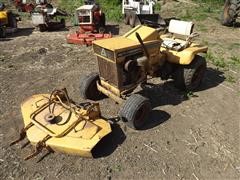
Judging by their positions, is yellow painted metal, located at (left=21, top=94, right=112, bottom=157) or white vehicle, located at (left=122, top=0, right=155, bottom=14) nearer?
yellow painted metal, located at (left=21, top=94, right=112, bottom=157)

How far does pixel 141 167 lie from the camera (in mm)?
5023

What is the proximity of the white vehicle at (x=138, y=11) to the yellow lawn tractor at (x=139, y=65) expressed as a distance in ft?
14.3

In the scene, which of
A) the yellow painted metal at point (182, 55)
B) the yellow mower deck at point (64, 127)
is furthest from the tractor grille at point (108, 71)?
the yellow painted metal at point (182, 55)

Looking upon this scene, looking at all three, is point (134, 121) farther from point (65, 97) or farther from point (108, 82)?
point (65, 97)

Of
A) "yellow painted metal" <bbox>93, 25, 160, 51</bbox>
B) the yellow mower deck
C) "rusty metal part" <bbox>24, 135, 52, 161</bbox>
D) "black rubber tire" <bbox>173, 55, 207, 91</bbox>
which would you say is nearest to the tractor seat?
"black rubber tire" <bbox>173, 55, 207, 91</bbox>

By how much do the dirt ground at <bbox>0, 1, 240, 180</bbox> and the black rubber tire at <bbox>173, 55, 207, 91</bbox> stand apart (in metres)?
0.26

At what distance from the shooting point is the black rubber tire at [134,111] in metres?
5.54

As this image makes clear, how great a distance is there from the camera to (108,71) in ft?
19.6

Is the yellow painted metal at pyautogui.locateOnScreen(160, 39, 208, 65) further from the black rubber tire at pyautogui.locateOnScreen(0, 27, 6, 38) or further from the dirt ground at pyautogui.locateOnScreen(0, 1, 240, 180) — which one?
the black rubber tire at pyautogui.locateOnScreen(0, 27, 6, 38)

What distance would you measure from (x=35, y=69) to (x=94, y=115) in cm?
396

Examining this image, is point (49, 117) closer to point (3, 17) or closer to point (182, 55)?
point (182, 55)

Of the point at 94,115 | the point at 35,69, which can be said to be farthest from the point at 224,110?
the point at 35,69

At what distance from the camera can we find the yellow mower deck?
498cm

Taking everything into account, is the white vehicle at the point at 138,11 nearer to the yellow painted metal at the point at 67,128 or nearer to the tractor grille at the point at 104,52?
the tractor grille at the point at 104,52
